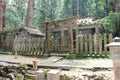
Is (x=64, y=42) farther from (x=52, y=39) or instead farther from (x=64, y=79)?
(x=64, y=79)

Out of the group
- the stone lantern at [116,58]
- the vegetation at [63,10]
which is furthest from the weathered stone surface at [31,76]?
the vegetation at [63,10]

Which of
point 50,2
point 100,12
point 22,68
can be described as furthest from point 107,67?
point 50,2

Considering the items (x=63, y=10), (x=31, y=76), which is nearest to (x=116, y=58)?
(x=31, y=76)

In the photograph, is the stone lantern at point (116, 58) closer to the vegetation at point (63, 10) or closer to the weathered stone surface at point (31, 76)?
the weathered stone surface at point (31, 76)

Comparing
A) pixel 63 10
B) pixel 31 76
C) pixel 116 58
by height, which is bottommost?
pixel 31 76

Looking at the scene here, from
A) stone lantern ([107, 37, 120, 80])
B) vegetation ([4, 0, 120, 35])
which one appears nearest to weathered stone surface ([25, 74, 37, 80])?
stone lantern ([107, 37, 120, 80])

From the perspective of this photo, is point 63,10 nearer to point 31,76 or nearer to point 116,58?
point 31,76

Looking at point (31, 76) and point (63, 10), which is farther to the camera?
point (63, 10)

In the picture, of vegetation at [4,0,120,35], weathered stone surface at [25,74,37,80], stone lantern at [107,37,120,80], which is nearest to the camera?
stone lantern at [107,37,120,80]

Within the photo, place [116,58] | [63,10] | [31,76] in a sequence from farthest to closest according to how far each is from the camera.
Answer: [63,10], [31,76], [116,58]

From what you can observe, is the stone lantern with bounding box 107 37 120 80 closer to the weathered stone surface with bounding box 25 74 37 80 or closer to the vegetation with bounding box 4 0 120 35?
the weathered stone surface with bounding box 25 74 37 80

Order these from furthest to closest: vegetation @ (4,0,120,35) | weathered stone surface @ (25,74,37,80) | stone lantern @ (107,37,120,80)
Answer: vegetation @ (4,0,120,35) < weathered stone surface @ (25,74,37,80) < stone lantern @ (107,37,120,80)

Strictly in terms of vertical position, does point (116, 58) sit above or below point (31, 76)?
above

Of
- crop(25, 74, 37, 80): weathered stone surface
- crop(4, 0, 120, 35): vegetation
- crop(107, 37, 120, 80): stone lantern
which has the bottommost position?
crop(25, 74, 37, 80): weathered stone surface
